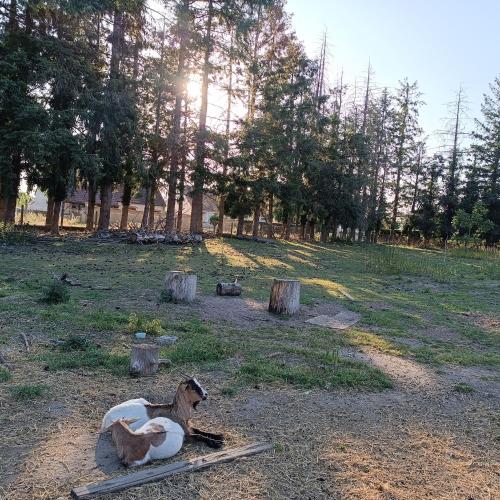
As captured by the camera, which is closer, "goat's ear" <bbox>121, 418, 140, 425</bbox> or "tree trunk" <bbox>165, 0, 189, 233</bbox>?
"goat's ear" <bbox>121, 418, 140, 425</bbox>

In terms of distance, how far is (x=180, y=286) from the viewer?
7.55 meters

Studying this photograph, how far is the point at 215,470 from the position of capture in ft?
8.86

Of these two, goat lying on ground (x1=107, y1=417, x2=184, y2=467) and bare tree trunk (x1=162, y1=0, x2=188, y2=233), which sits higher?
bare tree trunk (x1=162, y1=0, x2=188, y2=233)

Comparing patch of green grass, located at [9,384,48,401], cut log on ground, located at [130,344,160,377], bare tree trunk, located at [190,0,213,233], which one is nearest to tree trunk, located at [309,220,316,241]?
bare tree trunk, located at [190,0,213,233]

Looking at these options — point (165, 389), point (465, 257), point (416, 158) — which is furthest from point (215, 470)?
point (416, 158)

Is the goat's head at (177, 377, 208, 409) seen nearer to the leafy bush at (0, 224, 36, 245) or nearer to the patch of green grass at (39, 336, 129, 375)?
the patch of green grass at (39, 336, 129, 375)

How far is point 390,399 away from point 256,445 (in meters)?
1.60

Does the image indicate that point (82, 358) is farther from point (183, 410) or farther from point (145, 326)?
point (183, 410)

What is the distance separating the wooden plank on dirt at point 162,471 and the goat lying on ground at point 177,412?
0.59ft

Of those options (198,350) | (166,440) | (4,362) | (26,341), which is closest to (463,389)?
(198,350)

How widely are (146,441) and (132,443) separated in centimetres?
8

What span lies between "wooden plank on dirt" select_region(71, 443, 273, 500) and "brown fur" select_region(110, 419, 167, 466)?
0.38 feet

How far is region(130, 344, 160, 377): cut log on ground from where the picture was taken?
4141 mm

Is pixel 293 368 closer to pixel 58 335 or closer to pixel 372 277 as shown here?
pixel 58 335
